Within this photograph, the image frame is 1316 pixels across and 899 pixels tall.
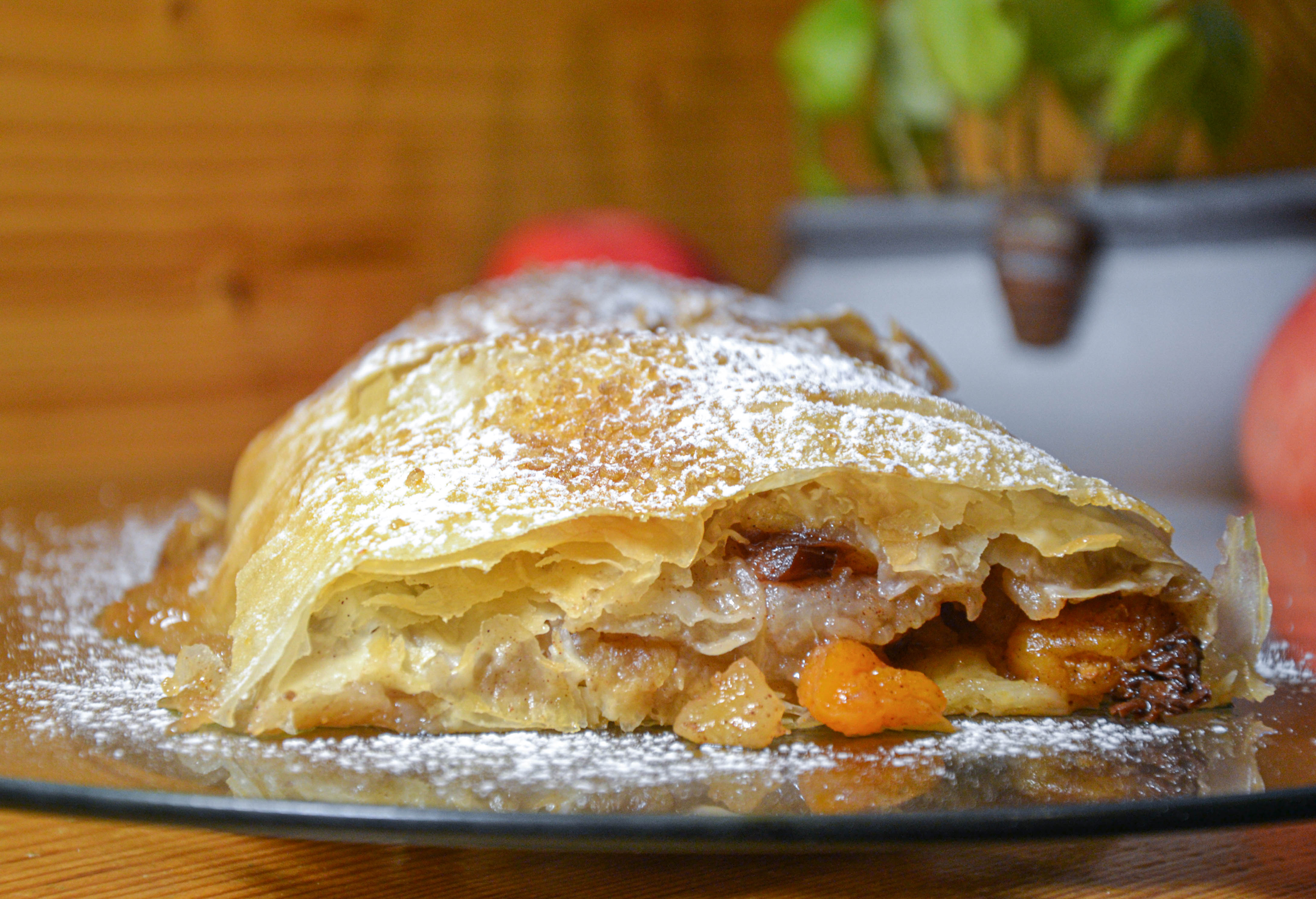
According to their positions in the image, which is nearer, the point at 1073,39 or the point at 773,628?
the point at 773,628

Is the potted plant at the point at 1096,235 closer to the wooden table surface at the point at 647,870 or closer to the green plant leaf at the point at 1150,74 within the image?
the green plant leaf at the point at 1150,74

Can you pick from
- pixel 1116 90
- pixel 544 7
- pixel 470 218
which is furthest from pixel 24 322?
pixel 1116 90

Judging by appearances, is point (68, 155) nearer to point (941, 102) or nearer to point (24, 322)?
point (24, 322)

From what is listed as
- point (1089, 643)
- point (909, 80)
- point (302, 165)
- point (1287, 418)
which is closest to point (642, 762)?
point (1089, 643)

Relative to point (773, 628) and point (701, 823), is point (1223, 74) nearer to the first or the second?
point (773, 628)

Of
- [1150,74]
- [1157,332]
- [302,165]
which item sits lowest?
[1157,332]

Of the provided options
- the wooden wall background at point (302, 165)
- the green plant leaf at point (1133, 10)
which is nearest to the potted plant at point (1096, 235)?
the green plant leaf at point (1133, 10)

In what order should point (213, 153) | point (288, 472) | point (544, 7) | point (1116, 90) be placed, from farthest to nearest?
point (544, 7), point (213, 153), point (1116, 90), point (288, 472)
